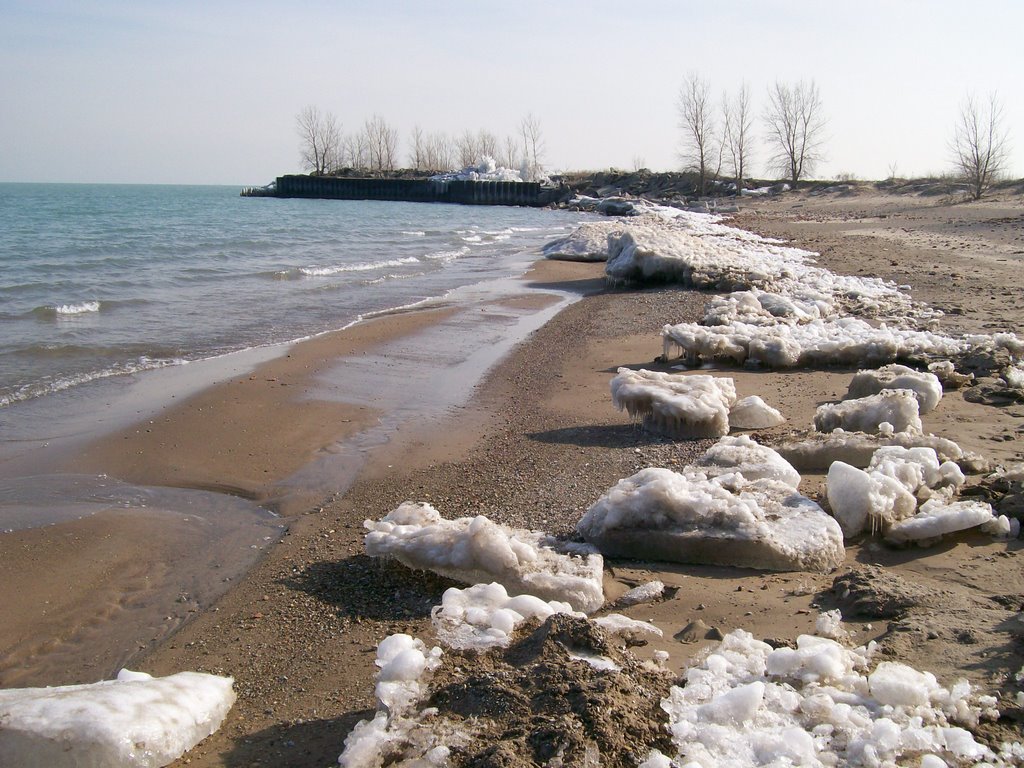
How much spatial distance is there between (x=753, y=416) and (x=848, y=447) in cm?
123

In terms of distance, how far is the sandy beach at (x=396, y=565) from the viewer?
9.89ft

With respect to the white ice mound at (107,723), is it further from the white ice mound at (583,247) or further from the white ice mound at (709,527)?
the white ice mound at (583,247)

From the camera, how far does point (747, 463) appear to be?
4.65 metres

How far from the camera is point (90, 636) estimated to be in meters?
3.76

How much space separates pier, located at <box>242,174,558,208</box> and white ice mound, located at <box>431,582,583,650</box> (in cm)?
6219

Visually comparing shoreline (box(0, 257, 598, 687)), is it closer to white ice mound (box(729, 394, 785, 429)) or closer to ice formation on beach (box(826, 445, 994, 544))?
white ice mound (box(729, 394, 785, 429))

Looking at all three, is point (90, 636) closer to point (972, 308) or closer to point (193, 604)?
point (193, 604)

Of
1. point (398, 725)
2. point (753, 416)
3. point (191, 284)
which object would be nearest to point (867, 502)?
point (753, 416)

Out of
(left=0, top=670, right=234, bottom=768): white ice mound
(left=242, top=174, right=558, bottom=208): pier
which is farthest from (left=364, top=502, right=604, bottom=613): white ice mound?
(left=242, top=174, right=558, bottom=208): pier

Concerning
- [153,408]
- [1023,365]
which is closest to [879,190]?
[1023,365]

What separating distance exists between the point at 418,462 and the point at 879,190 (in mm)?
43718

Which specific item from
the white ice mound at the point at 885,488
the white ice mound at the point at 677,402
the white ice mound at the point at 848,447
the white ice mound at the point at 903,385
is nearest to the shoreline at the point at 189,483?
the white ice mound at the point at 677,402

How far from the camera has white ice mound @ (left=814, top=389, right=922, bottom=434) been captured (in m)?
5.33

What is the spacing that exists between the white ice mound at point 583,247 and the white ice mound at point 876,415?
15.5m
